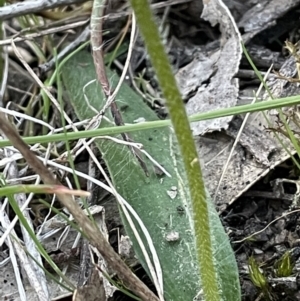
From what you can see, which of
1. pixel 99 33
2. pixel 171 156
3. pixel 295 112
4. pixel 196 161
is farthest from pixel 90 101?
pixel 196 161

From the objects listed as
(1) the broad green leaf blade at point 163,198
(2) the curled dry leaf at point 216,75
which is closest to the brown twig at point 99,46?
(1) the broad green leaf blade at point 163,198

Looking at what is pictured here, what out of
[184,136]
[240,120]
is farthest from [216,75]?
[184,136]

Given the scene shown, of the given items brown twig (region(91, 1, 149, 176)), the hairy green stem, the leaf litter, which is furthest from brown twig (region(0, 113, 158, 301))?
brown twig (region(91, 1, 149, 176))

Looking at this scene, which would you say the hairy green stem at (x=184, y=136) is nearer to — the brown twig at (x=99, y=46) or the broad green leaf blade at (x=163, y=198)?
the broad green leaf blade at (x=163, y=198)

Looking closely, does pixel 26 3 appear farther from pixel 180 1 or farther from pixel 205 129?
pixel 205 129

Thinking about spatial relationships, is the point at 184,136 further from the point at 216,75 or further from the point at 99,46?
the point at 216,75
